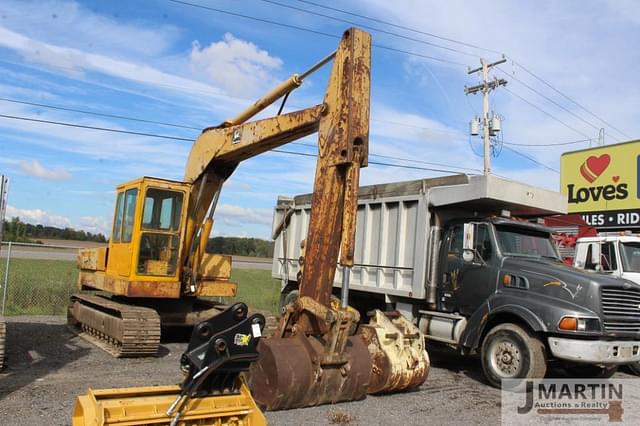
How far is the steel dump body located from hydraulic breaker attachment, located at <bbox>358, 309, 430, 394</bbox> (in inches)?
94.6

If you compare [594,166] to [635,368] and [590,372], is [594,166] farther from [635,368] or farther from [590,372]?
[590,372]

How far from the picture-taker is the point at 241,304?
4.44 meters

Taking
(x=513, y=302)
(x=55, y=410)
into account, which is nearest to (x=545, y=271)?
(x=513, y=302)

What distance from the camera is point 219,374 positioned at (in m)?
4.39

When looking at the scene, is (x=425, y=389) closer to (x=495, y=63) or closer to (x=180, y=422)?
(x=180, y=422)

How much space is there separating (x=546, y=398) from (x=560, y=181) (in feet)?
57.0

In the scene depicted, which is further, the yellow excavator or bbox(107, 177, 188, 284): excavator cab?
bbox(107, 177, 188, 284): excavator cab

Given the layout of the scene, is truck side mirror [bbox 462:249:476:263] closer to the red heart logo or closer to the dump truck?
the dump truck

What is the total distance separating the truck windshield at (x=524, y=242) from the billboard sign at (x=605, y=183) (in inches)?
484

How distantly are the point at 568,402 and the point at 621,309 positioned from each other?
1.52 metres

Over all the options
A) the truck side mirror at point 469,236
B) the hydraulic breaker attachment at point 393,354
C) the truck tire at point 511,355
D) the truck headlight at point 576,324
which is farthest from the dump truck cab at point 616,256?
the hydraulic breaker attachment at point 393,354

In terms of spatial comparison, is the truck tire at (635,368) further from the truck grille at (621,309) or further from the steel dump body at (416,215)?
the steel dump body at (416,215)

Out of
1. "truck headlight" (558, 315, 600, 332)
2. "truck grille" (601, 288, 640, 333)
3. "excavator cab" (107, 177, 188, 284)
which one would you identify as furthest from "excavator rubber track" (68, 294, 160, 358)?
"truck grille" (601, 288, 640, 333)

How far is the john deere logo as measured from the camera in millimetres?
21130
